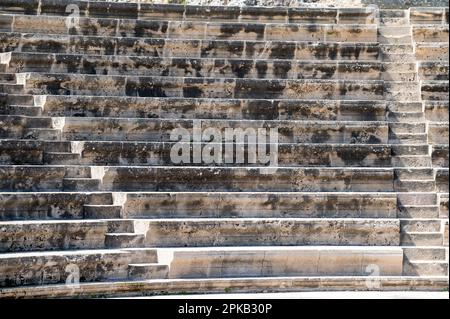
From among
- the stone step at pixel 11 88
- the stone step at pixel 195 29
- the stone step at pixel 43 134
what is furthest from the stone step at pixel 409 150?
the stone step at pixel 11 88

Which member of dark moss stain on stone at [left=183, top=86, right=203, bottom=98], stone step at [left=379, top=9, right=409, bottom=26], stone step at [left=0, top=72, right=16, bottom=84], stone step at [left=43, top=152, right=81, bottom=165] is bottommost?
stone step at [left=43, top=152, right=81, bottom=165]

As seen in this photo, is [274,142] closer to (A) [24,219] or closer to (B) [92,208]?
(B) [92,208]

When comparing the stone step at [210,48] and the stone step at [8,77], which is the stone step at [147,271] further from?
the stone step at [210,48]

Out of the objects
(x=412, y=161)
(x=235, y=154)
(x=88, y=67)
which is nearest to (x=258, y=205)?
(x=235, y=154)

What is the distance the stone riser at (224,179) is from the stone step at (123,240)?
80 centimetres

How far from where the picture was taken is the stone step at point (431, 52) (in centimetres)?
1193

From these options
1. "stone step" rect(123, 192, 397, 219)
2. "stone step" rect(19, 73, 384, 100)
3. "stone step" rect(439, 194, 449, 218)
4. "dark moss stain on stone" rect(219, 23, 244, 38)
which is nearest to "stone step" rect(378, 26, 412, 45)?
"stone step" rect(19, 73, 384, 100)

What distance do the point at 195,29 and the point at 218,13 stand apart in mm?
645

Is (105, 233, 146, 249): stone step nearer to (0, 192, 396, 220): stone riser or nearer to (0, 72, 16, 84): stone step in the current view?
(0, 192, 396, 220): stone riser

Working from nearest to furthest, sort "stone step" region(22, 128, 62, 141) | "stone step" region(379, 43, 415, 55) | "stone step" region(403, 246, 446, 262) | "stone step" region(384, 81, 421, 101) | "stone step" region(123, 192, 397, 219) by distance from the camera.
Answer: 1. "stone step" region(403, 246, 446, 262)
2. "stone step" region(123, 192, 397, 219)
3. "stone step" region(22, 128, 62, 141)
4. "stone step" region(384, 81, 421, 101)
5. "stone step" region(379, 43, 415, 55)

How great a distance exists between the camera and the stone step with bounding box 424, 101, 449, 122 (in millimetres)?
11055

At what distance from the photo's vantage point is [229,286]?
8.90 m

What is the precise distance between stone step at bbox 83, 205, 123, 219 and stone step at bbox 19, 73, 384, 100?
2.13 m

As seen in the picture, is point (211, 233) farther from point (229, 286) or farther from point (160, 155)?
point (160, 155)
